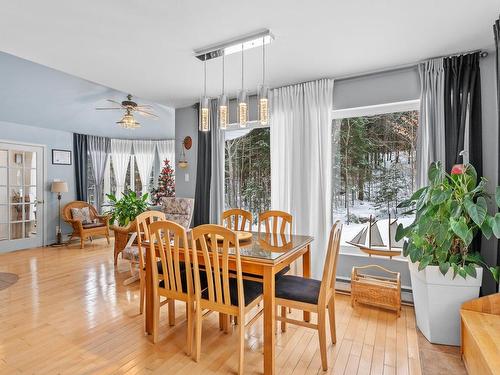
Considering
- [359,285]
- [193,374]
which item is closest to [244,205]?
[359,285]

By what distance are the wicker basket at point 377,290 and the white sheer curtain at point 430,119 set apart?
3.49 feet

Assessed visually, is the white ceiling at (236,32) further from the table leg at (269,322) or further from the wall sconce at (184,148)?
the table leg at (269,322)

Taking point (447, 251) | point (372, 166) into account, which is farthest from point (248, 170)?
point (447, 251)

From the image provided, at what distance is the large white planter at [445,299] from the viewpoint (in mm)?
2252

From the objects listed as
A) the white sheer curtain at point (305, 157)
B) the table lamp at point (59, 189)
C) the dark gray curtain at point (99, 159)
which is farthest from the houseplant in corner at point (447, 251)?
the dark gray curtain at point (99, 159)

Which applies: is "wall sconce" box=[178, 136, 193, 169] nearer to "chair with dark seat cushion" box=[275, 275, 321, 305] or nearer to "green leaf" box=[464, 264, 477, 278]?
"chair with dark seat cushion" box=[275, 275, 321, 305]

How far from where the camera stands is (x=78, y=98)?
17.3ft

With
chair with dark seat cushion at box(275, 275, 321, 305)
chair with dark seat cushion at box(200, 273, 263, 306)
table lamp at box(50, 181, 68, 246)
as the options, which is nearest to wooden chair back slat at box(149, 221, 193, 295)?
chair with dark seat cushion at box(200, 273, 263, 306)

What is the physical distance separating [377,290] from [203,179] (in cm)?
281

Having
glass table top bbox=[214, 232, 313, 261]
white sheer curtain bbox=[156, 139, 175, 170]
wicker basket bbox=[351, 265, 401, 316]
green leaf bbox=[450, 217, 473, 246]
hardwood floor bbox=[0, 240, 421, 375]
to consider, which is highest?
white sheer curtain bbox=[156, 139, 175, 170]

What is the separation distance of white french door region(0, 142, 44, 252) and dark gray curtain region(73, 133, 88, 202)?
76 cm

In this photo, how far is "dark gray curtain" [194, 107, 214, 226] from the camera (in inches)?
174

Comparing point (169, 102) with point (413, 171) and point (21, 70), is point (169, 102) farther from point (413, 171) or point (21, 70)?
point (413, 171)

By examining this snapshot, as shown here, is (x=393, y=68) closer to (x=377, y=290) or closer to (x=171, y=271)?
(x=377, y=290)
